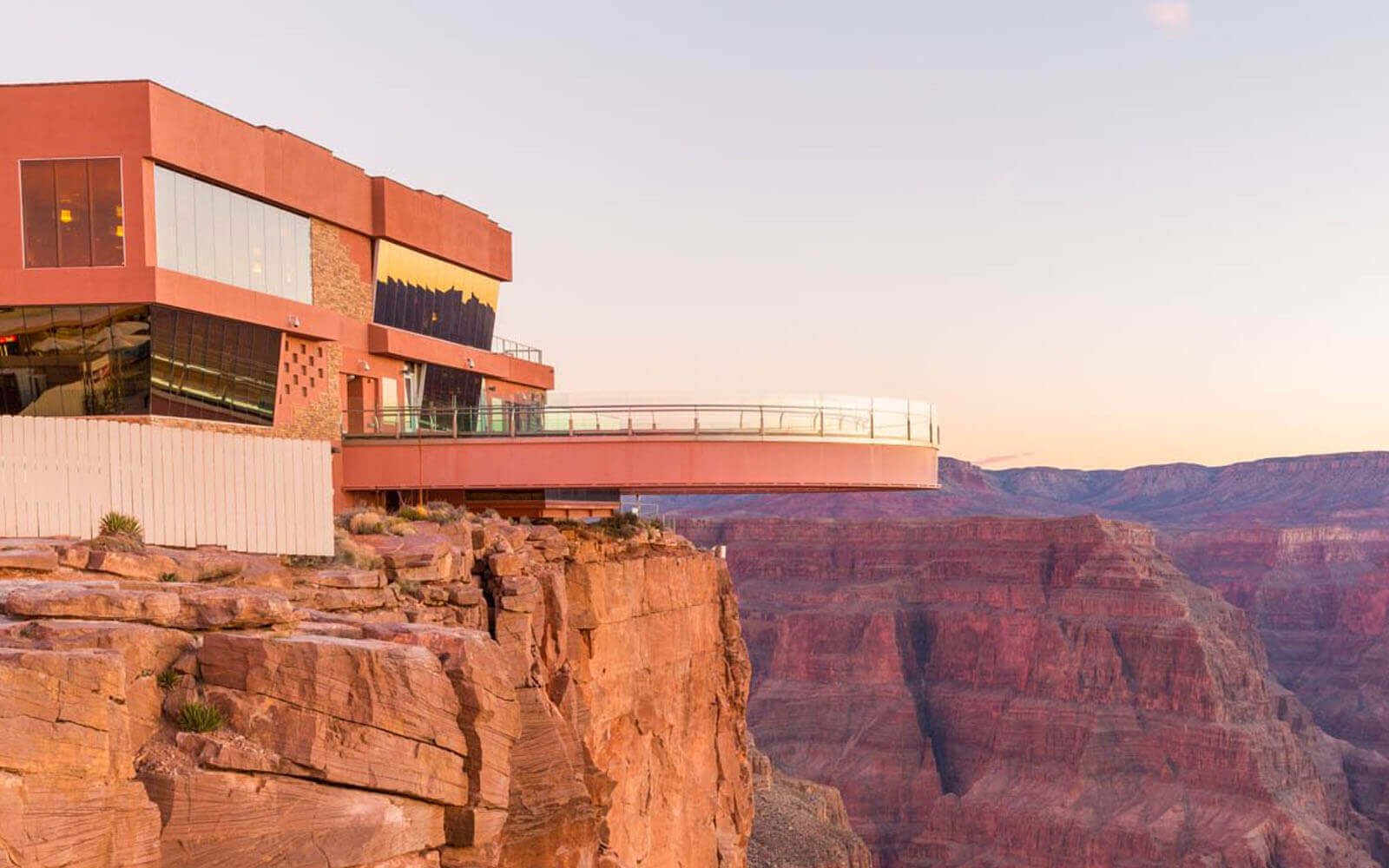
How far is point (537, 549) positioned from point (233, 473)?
874 centimetres

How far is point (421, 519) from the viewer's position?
91.5 feet

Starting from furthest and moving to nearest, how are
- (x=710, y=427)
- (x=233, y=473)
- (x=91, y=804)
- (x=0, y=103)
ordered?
(x=710, y=427), (x=0, y=103), (x=233, y=473), (x=91, y=804)

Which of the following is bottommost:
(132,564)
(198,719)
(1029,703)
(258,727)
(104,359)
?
(1029,703)

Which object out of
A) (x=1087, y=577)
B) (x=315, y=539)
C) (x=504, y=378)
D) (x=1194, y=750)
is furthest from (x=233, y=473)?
(x=1087, y=577)

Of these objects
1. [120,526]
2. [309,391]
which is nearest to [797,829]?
[309,391]

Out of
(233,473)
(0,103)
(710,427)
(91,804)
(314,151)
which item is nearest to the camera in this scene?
(91,804)

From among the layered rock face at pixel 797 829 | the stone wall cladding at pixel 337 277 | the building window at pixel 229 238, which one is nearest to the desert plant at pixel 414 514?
the building window at pixel 229 238

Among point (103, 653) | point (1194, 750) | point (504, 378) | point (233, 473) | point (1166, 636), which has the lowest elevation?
point (1194, 750)

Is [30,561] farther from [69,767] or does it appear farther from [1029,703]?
[1029,703]

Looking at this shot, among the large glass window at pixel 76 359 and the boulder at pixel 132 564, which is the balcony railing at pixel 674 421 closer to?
the large glass window at pixel 76 359

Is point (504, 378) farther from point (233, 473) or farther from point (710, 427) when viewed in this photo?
point (233, 473)

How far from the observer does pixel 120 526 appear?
17.6m

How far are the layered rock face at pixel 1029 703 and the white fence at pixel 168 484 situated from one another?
98134 millimetres

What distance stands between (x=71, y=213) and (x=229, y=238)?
352 centimetres
